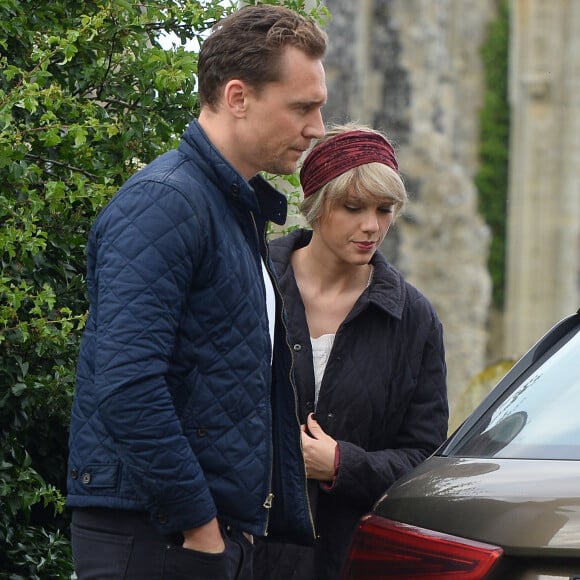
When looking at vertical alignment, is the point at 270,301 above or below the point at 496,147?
below

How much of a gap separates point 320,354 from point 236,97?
996mm

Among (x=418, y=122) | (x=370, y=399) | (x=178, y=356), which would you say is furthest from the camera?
(x=418, y=122)

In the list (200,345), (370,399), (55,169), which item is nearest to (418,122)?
(55,169)

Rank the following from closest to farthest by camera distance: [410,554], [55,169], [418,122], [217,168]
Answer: [410,554] < [217,168] < [55,169] < [418,122]

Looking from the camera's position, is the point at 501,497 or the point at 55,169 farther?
the point at 55,169

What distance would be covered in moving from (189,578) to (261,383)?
0.45 metres

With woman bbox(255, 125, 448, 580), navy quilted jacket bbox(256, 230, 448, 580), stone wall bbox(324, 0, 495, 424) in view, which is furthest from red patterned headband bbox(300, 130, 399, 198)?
stone wall bbox(324, 0, 495, 424)

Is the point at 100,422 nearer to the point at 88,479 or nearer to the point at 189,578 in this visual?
the point at 88,479

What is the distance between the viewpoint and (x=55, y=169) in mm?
4621

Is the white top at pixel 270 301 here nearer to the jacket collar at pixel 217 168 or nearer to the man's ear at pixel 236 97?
the jacket collar at pixel 217 168

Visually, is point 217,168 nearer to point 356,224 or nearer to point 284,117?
point 284,117

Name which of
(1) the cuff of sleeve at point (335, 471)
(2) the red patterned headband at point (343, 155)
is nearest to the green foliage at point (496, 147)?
(2) the red patterned headband at point (343, 155)

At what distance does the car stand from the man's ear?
90 cm

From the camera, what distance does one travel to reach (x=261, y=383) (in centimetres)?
335
